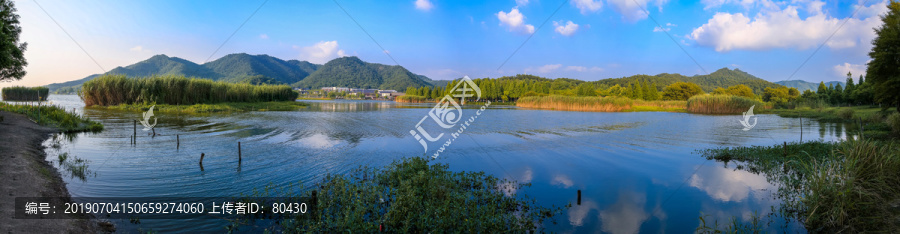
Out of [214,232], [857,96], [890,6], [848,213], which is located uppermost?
[890,6]

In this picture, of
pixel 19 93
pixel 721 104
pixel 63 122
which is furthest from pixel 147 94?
pixel 721 104

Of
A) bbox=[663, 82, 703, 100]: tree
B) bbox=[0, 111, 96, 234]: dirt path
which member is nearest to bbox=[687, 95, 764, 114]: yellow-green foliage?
bbox=[663, 82, 703, 100]: tree

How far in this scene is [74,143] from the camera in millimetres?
16109

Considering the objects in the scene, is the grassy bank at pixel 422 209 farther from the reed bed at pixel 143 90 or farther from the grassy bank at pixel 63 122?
the reed bed at pixel 143 90

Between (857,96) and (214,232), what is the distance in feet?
201

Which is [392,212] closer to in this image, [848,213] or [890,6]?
[848,213]

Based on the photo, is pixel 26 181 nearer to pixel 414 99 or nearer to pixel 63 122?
pixel 63 122

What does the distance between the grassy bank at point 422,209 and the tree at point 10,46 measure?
15981 millimetres

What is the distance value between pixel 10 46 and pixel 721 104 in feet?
205

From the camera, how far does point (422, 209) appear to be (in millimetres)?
6801

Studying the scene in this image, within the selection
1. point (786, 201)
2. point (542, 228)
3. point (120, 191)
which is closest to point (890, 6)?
point (786, 201)

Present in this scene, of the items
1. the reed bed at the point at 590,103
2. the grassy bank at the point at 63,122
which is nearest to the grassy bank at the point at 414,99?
the reed bed at the point at 590,103

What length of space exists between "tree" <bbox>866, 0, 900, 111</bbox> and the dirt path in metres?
35.3

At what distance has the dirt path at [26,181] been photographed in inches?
223
